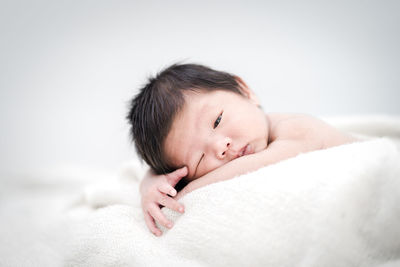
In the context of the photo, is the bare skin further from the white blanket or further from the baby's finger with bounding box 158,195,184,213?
the white blanket

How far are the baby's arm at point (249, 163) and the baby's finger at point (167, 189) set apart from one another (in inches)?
1.2

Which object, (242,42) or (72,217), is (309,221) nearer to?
(72,217)

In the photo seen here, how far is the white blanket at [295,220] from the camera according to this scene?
0.56 m

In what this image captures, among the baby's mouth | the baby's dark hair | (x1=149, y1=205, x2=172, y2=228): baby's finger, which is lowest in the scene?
(x1=149, y1=205, x2=172, y2=228): baby's finger

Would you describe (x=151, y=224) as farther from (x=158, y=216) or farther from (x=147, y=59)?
(x=147, y=59)

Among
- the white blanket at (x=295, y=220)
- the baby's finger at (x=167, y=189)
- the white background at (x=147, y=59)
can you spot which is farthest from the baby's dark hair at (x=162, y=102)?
the white background at (x=147, y=59)

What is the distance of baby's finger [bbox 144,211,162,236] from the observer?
70cm

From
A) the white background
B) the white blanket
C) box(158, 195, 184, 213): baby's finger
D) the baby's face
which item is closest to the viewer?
the white blanket

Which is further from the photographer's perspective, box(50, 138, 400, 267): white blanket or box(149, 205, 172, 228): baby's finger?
box(149, 205, 172, 228): baby's finger

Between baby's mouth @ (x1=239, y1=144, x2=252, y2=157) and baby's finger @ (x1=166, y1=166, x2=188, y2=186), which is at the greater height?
baby's mouth @ (x1=239, y1=144, x2=252, y2=157)

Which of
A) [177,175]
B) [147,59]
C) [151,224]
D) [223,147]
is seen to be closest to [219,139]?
[223,147]

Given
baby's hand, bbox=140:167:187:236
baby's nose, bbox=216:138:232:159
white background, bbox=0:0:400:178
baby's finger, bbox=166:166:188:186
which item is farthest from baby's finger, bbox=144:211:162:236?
white background, bbox=0:0:400:178

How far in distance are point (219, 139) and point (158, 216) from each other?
24cm

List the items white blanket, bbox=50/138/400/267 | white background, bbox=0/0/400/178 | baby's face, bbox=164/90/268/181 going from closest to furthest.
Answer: white blanket, bbox=50/138/400/267
baby's face, bbox=164/90/268/181
white background, bbox=0/0/400/178
